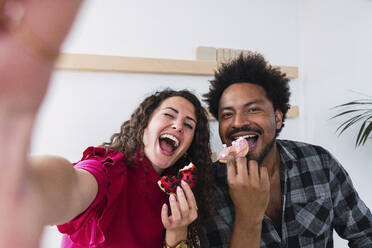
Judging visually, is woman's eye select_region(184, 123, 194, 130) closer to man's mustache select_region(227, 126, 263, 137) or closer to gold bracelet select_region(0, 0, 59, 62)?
man's mustache select_region(227, 126, 263, 137)

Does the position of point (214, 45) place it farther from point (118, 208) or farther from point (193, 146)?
point (118, 208)

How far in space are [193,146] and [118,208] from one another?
17.5 inches

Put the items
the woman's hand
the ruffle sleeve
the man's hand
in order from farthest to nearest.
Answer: the man's hand, the woman's hand, the ruffle sleeve

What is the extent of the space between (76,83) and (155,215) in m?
0.81

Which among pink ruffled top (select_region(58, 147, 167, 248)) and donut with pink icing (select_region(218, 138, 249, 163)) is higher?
donut with pink icing (select_region(218, 138, 249, 163))

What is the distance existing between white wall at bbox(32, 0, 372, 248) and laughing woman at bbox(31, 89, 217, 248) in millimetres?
337

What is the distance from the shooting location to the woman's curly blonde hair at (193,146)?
42.5 inches

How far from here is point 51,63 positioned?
0.72ft

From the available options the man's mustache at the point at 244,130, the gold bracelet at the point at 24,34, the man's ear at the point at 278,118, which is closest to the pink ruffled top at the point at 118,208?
the man's mustache at the point at 244,130

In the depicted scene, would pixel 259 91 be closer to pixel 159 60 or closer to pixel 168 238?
pixel 159 60

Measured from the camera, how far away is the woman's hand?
900mm

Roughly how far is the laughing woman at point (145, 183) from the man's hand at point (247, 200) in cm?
14

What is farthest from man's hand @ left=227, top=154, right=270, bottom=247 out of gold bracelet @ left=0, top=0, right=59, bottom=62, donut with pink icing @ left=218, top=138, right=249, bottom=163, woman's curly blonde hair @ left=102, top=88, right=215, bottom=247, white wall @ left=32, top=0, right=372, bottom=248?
gold bracelet @ left=0, top=0, right=59, bottom=62

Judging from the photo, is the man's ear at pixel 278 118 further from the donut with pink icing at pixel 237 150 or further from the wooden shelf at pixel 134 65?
the wooden shelf at pixel 134 65
